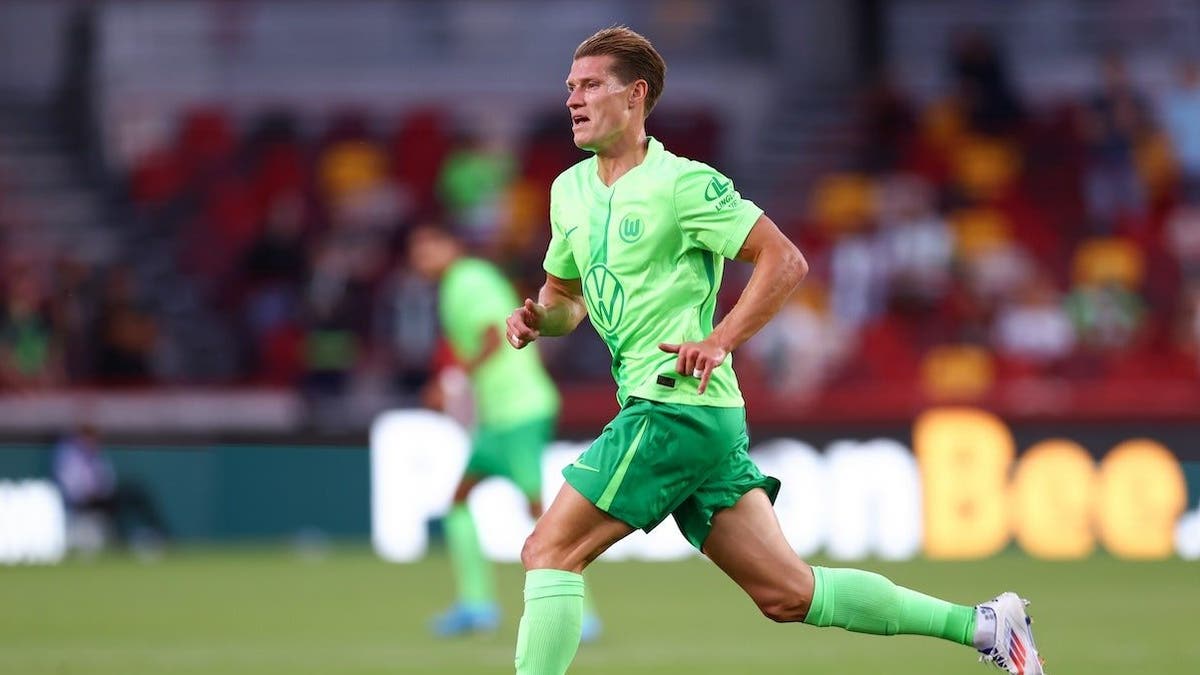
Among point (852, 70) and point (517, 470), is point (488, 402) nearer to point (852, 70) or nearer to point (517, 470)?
point (517, 470)

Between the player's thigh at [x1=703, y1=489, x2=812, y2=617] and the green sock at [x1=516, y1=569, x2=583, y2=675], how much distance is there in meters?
0.51

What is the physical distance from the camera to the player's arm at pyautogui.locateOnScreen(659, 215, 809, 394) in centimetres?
585

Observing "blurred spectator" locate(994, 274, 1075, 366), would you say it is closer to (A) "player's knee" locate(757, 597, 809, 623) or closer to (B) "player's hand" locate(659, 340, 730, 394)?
(A) "player's knee" locate(757, 597, 809, 623)

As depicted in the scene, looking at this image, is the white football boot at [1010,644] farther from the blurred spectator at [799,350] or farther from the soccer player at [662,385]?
the blurred spectator at [799,350]

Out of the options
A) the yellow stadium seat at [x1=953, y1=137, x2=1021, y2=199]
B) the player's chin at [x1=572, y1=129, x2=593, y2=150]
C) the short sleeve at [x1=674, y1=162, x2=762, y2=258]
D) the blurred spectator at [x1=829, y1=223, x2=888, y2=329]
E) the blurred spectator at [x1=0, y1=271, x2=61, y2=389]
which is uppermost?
the yellow stadium seat at [x1=953, y1=137, x2=1021, y2=199]

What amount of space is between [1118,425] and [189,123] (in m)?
11.0

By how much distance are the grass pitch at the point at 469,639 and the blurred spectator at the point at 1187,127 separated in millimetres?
6445

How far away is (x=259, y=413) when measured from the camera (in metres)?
17.8

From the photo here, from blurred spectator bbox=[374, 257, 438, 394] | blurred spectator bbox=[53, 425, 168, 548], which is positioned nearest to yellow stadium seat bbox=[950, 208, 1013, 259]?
blurred spectator bbox=[374, 257, 438, 394]

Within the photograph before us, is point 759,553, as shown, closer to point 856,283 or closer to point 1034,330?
point 1034,330

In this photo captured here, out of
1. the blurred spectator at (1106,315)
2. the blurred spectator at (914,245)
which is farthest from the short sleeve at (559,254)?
the blurred spectator at (914,245)

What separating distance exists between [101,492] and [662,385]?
11206 millimetres

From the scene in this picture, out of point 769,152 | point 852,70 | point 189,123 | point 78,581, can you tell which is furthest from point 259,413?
point 852,70

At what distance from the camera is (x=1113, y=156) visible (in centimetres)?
1947
